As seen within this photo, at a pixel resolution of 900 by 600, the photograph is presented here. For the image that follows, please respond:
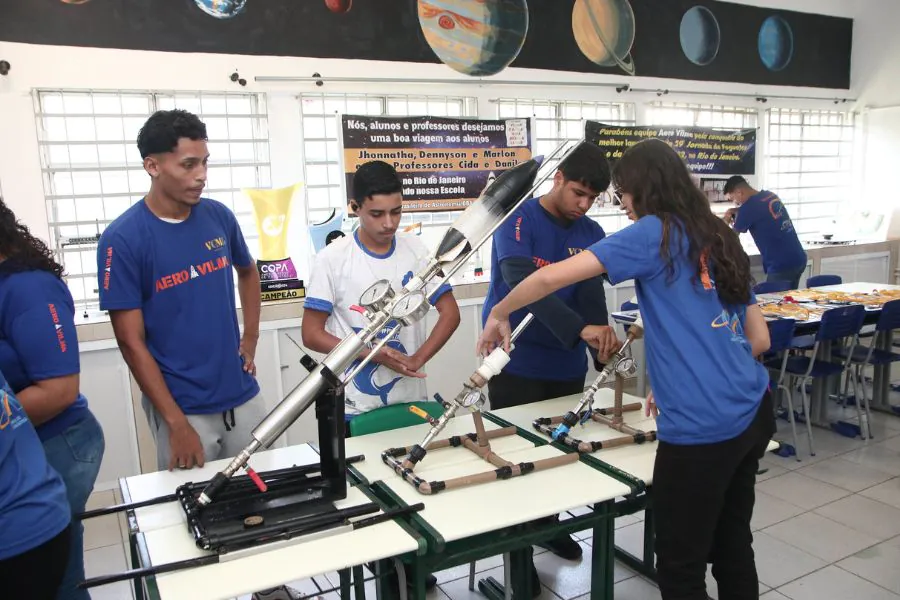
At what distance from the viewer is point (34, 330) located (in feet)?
4.71

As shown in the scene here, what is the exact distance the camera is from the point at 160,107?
13.1 ft

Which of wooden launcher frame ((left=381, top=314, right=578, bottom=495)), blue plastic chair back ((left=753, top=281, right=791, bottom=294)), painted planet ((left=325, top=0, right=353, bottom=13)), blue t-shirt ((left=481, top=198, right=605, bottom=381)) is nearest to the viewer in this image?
wooden launcher frame ((left=381, top=314, right=578, bottom=495))

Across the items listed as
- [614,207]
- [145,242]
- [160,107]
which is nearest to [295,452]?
[145,242]

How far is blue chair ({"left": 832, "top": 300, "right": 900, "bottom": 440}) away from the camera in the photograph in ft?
13.7

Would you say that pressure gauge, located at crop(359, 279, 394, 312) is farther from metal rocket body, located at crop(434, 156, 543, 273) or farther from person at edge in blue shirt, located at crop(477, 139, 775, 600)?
person at edge in blue shirt, located at crop(477, 139, 775, 600)

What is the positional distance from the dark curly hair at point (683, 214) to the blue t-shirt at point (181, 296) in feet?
3.96

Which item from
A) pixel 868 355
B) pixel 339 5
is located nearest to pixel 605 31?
pixel 339 5

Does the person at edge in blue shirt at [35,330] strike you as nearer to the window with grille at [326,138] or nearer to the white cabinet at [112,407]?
the white cabinet at [112,407]

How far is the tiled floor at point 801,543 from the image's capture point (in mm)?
2553

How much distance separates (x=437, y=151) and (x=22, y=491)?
3.89 metres

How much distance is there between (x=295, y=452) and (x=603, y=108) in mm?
4709

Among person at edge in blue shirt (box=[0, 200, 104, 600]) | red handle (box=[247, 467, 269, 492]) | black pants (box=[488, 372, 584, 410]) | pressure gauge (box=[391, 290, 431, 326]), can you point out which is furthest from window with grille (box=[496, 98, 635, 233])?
person at edge in blue shirt (box=[0, 200, 104, 600])

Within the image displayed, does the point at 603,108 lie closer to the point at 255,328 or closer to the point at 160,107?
the point at 160,107

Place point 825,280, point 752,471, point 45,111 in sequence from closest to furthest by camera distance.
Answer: point 752,471
point 45,111
point 825,280
